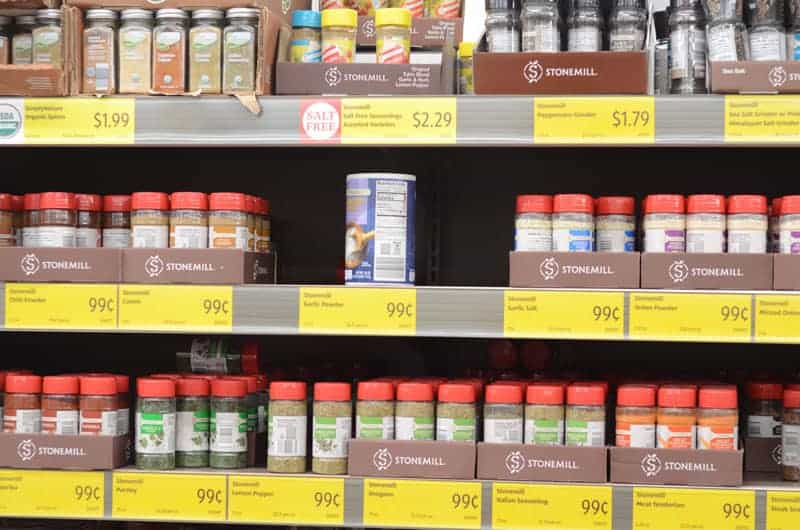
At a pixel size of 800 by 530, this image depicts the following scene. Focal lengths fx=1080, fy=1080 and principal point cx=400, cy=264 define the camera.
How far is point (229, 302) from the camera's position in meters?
2.19

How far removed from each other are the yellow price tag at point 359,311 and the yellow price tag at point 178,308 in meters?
0.17

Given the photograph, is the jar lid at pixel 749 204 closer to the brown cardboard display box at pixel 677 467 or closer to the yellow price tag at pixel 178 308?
the brown cardboard display box at pixel 677 467

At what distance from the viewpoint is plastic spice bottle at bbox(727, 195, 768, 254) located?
2.12m

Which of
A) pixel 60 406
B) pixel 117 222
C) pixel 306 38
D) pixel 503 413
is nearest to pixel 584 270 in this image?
pixel 503 413

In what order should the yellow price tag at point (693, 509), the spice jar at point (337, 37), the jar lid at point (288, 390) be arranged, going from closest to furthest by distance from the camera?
the yellow price tag at point (693, 509), the jar lid at point (288, 390), the spice jar at point (337, 37)

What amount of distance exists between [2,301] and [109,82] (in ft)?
1.66

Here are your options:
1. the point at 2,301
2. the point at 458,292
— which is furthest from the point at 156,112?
the point at 458,292

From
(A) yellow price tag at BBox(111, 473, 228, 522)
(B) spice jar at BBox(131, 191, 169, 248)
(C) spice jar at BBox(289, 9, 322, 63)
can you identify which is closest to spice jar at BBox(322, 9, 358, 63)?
(C) spice jar at BBox(289, 9, 322, 63)

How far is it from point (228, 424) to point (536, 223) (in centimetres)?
76

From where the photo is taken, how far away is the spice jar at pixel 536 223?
2.17m

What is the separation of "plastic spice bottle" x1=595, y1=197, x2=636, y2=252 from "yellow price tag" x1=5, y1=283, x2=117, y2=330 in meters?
1.01

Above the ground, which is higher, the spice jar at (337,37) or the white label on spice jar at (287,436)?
the spice jar at (337,37)

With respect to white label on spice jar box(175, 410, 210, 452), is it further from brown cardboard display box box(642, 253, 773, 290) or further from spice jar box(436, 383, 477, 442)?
brown cardboard display box box(642, 253, 773, 290)

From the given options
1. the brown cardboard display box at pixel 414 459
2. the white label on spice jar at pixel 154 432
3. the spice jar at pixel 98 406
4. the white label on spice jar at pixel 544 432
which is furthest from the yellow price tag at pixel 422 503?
the spice jar at pixel 98 406
